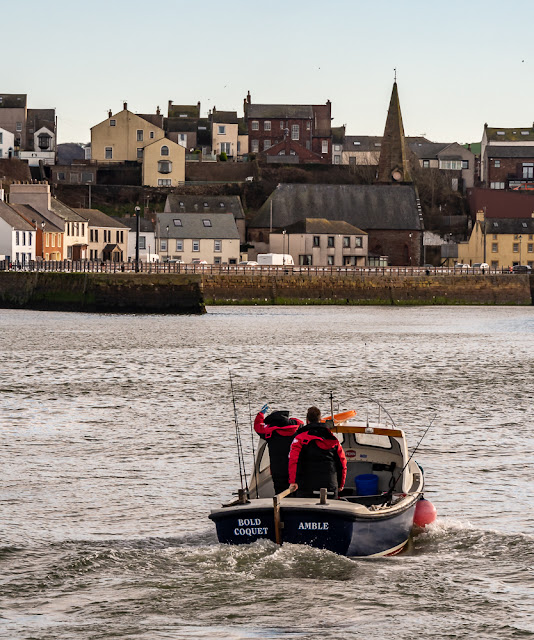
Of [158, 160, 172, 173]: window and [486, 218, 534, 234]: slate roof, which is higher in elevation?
[158, 160, 172, 173]: window

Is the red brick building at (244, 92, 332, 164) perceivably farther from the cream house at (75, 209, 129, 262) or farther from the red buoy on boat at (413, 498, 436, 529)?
the red buoy on boat at (413, 498, 436, 529)

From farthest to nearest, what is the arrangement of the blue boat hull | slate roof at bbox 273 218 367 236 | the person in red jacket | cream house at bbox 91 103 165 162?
cream house at bbox 91 103 165 162 → slate roof at bbox 273 218 367 236 → the person in red jacket → the blue boat hull

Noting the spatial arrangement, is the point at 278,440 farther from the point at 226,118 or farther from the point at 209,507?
the point at 226,118

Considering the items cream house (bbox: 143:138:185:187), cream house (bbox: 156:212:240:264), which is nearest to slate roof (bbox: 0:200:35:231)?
cream house (bbox: 156:212:240:264)

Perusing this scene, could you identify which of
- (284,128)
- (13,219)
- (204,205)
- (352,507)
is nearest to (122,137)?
(204,205)

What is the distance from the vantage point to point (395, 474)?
17031 mm

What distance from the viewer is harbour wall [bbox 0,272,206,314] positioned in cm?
7712

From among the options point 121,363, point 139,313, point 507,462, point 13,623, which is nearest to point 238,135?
point 139,313

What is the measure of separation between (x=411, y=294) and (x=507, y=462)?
2937 inches

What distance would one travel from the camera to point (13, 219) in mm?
95312

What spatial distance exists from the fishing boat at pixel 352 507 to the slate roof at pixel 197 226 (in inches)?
3905

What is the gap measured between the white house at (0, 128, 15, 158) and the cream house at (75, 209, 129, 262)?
3024 centimetres

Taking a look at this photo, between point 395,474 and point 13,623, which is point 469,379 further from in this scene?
point 13,623

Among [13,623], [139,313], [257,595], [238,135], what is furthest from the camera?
[238,135]
